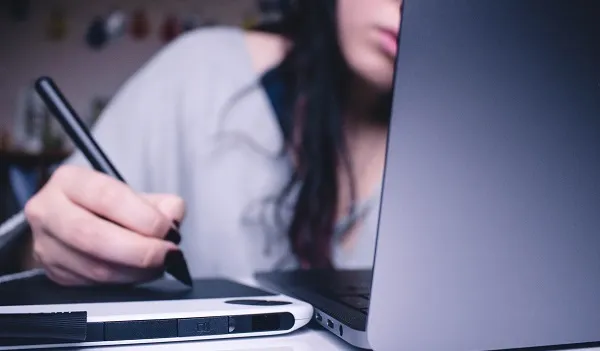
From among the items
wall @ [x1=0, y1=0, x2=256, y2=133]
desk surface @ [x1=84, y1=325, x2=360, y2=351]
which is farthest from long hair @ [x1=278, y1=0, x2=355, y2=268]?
wall @ [x1=0, y1=0, x2=256, y2=133]

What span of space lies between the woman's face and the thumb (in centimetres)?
31

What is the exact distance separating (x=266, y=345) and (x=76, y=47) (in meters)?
2.42

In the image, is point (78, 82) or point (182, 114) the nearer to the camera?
point (182, 114)

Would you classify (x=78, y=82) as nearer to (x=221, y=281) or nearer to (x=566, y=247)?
(x=221, y=281)

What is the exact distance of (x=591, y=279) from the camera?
0.26 m

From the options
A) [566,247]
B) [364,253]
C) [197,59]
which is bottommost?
[364,253]

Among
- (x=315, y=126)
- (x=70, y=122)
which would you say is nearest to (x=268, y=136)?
(x=315, y=126)

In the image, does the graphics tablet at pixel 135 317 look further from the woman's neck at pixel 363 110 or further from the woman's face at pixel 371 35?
the woman's neck at pixel 363 110

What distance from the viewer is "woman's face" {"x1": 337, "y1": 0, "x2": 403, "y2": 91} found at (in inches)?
24.9

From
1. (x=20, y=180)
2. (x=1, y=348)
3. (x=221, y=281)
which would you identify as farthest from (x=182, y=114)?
(x=1, y=348)

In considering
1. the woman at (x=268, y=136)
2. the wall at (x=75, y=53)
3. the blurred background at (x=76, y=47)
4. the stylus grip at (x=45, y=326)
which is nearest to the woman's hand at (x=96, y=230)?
the stylus grip at (x=45, y=326)

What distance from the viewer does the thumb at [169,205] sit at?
425 millimetres

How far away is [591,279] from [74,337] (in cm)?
25

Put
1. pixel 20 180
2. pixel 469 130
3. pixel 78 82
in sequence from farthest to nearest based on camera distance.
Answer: pixel 78 82 < pixel 20 180 < pixel 469 130
